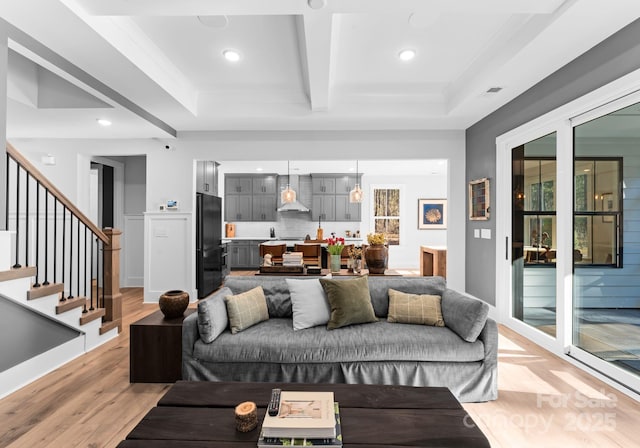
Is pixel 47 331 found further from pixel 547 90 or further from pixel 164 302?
pixel 547 90

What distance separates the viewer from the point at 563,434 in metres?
2.00

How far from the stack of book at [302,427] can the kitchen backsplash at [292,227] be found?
24.8 ft

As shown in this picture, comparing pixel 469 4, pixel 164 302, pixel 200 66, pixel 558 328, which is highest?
pixel 200 66

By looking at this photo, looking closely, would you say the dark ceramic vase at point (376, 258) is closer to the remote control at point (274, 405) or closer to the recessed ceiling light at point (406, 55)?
the recessed ceiling light at point (406, 55)

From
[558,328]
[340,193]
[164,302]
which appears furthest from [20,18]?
[340,193]

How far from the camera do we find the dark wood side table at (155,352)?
259 centimetres

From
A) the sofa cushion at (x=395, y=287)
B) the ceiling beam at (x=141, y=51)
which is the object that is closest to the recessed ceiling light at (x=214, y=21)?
the ceiling beam at (x=141, y=51)

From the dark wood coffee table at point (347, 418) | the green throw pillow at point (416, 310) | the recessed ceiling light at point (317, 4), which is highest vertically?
the recessed ceiling light at point (317, 4)

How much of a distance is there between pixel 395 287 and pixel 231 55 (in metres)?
2.63

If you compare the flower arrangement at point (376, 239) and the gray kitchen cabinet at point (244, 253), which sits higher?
the flower arrangement at point (376, 239)

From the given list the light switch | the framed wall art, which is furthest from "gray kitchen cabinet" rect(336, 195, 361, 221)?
the light switch

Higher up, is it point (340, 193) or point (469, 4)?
point (469, 4)

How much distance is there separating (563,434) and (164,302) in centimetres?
281

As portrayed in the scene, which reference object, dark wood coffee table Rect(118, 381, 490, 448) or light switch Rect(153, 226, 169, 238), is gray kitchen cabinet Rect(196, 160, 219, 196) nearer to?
light switch Rect(153, 226, 169, 238)
